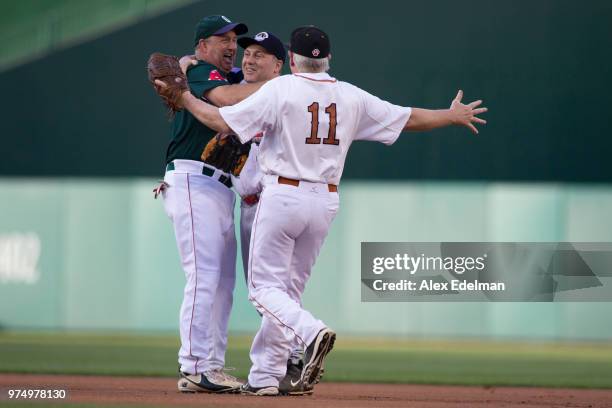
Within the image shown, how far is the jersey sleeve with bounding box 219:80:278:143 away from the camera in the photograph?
16.7 ft

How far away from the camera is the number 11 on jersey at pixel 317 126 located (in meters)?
5.14

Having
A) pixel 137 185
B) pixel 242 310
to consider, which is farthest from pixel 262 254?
pixel 137 185

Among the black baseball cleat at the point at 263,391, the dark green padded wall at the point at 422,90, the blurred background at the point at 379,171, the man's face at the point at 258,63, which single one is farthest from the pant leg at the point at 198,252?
the dark green padded wall at the point at 422,90

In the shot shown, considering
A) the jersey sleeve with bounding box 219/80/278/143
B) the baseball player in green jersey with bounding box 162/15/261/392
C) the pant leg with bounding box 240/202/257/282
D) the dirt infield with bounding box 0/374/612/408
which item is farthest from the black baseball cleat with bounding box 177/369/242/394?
the jersey sleeve with bounding box 219/80/278/143

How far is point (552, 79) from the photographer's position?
13.7 m

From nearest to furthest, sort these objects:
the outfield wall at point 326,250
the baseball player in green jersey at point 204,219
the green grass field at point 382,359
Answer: the baseball player in green jersey at point 204,219, the green grass field at point 382,359, the outfield wall at point 326,250

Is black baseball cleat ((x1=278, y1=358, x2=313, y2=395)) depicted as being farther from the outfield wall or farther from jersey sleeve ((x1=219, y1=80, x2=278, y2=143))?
the outfield wall

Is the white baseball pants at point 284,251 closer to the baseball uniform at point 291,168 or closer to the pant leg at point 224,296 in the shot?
the baseball uniform at point 291,168

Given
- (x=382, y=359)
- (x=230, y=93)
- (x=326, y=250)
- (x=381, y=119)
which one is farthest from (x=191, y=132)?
(x=326, y=250)

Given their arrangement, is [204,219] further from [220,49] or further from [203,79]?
[220,49]

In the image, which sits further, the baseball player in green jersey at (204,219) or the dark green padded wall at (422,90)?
the dark green padded wall at (422,90)

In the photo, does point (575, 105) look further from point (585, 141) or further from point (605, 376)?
point (605, 376)

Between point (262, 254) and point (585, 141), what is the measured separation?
9.24 meters

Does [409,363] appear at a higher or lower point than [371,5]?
lower
